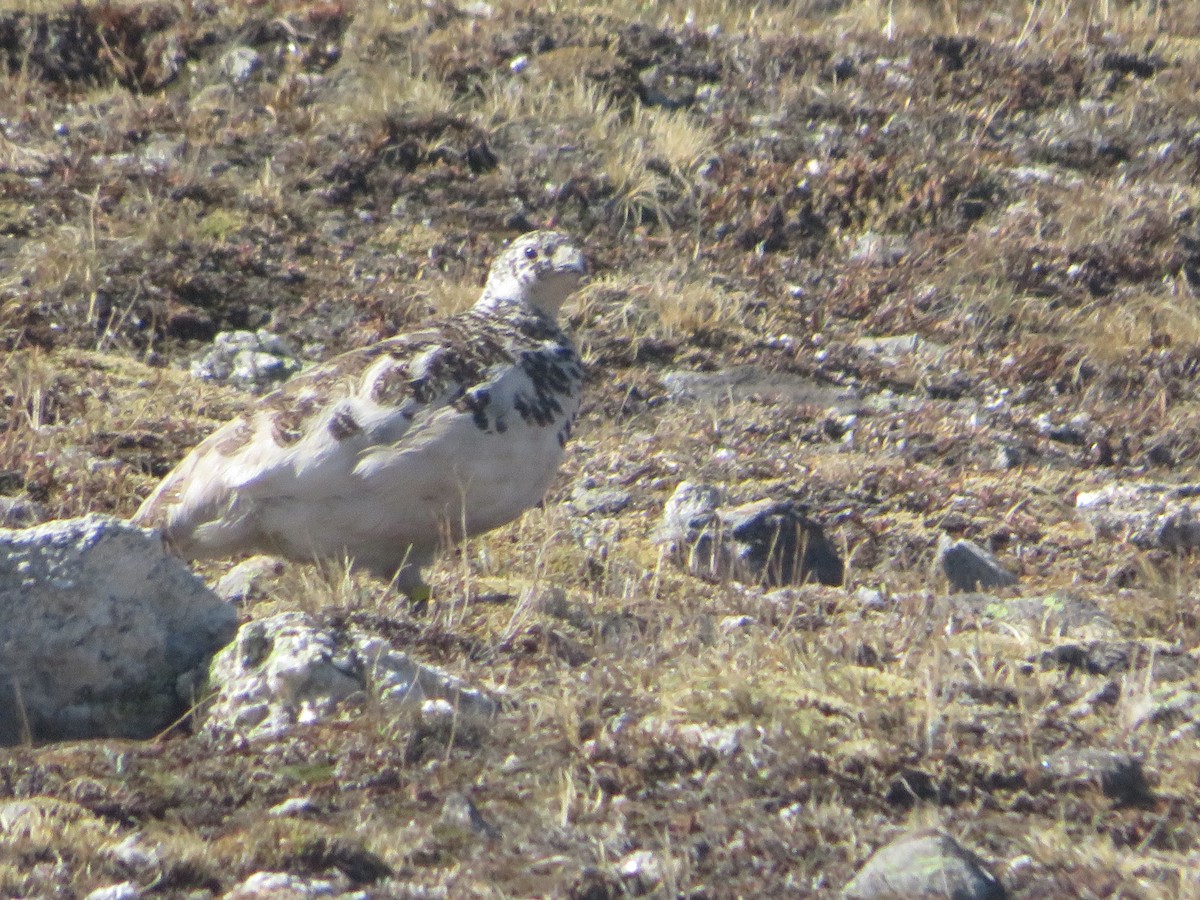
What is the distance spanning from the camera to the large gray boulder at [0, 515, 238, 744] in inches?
153

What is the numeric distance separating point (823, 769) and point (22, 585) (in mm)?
1840

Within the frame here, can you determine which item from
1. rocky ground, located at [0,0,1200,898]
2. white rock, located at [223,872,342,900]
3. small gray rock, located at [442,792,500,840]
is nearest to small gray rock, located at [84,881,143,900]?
rocky ground, located at [0,0,1200,898]

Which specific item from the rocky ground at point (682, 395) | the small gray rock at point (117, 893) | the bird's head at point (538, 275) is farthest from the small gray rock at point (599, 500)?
the small gray rock at point (117, 893)

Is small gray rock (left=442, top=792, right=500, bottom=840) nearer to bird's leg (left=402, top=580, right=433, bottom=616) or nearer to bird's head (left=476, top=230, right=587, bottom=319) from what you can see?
bird's leg (left=402, top=580, right=433, bottom=616)

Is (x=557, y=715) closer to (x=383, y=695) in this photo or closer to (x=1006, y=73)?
(x=383, y=695)

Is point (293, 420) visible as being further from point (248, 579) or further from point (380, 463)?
point (248, 579)

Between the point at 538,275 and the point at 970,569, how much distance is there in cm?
185

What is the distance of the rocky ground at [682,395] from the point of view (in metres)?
3.36

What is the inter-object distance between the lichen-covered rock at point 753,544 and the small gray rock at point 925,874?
8.28 ft

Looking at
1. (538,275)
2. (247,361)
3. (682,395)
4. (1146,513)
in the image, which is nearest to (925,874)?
(538,275)

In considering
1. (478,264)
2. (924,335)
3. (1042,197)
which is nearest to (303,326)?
(478,264)

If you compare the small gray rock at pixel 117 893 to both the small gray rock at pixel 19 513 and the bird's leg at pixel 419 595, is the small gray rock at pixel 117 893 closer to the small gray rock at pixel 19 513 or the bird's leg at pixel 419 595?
the bird's leg at pixel 419 595

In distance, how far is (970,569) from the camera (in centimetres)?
571

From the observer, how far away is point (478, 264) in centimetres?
895
